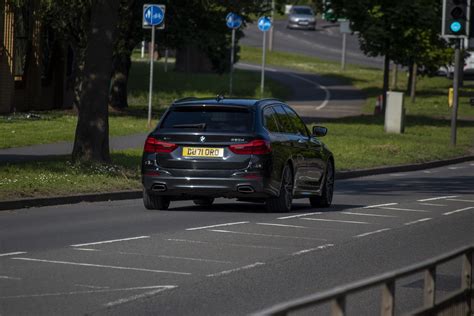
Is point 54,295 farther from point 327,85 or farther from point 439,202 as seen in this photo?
point 327,85

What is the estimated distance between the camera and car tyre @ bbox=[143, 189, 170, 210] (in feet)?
67.3

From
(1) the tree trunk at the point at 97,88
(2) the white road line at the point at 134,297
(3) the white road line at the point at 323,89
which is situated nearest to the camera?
(2) the white road line at the point at 134,297

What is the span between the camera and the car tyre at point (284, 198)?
20.4m

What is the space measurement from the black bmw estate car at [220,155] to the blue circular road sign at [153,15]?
1344 cm

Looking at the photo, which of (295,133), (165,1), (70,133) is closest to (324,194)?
(295,133)

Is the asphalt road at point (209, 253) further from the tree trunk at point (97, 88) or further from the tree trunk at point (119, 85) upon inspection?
the tree trunk at point (119, 85)

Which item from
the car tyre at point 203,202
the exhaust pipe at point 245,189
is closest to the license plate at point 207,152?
the exhaust pipe at point 245,189

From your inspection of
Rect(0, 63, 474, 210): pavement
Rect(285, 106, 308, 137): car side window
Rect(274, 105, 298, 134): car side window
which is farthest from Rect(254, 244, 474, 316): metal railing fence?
Rect(285, 106, 308, 137): car side window

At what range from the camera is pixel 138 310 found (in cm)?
1073

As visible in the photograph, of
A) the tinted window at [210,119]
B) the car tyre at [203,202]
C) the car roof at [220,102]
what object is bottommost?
the car tyre at [203,202]

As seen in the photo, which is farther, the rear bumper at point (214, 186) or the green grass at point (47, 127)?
the green grass at point (47, 127)

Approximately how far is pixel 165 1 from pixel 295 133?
78.5 feet

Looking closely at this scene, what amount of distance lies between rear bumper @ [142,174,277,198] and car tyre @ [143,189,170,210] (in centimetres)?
76

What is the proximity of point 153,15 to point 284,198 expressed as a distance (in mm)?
14389
